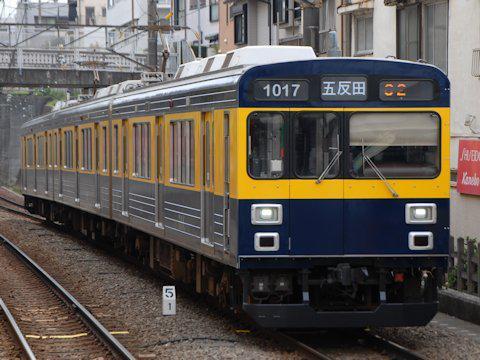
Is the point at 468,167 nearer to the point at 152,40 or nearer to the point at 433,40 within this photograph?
the point at 433,40

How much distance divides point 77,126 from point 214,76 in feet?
36.2

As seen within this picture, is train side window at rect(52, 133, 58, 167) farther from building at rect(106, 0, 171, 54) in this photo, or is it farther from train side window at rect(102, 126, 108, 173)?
building at rect(106, 0, 171, 54)

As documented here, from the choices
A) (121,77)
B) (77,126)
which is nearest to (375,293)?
(77,126)

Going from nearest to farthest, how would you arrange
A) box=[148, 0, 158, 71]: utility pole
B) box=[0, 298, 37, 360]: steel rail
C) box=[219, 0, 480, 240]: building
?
1. box=[0, 298, 37, 360]: steel rail
2. box=[219, 0, 480, 240]: building
3. box=[148, 0, 158, 71]: utility pole

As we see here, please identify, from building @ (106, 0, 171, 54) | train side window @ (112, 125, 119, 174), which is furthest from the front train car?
building @ (106, 0, 171, 54)

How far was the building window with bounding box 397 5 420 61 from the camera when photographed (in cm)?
1888

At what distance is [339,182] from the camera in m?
10.8

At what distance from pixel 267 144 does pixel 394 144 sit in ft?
3.90

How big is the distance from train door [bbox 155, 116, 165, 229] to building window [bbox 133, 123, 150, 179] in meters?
0.63

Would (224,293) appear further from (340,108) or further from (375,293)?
(340,108)

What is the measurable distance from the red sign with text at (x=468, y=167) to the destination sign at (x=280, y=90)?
19.4 feet

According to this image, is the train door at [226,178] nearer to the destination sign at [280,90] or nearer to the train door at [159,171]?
the destination sign at [280,90]

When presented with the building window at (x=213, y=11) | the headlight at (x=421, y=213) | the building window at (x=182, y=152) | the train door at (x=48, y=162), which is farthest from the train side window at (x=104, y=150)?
the building window at (x=213, y=11)

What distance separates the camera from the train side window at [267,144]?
1070 centimetres
